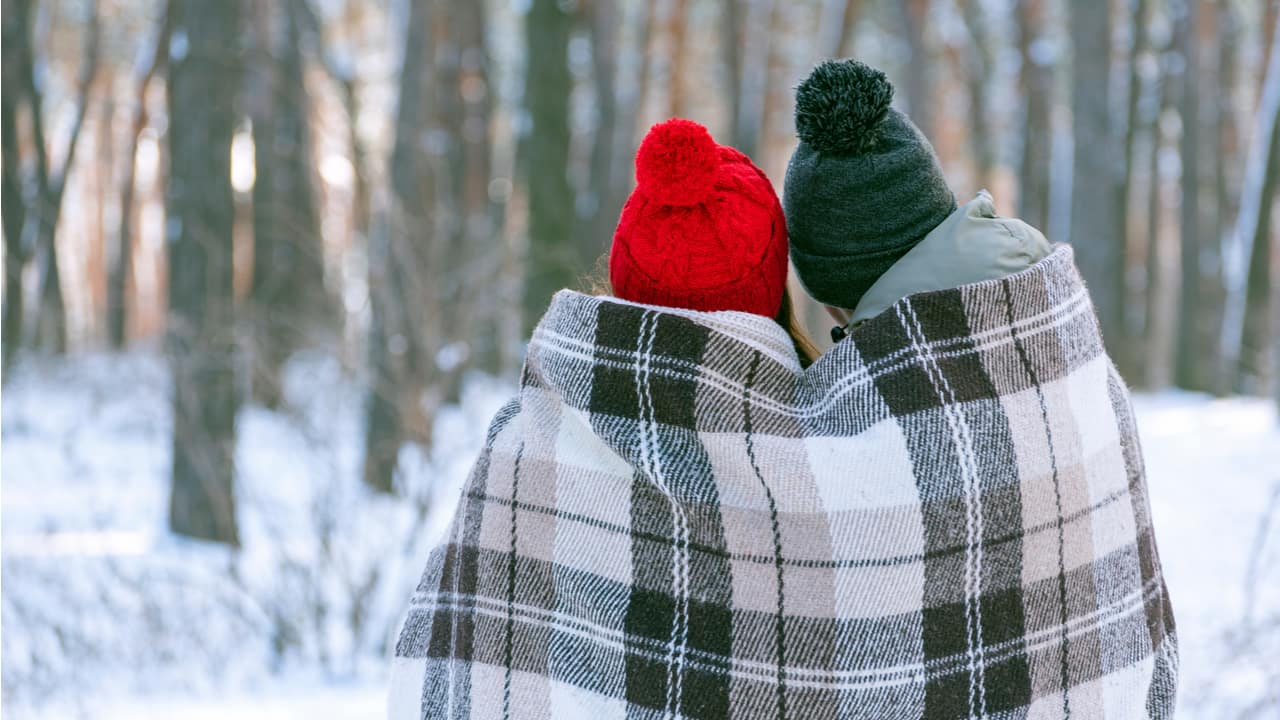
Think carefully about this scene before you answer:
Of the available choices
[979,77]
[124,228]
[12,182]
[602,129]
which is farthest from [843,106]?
[124,228]

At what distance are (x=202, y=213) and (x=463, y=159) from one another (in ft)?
19.2

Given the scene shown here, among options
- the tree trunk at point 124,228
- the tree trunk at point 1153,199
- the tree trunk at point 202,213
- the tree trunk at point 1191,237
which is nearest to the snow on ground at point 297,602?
the tree trunk at point 202,213

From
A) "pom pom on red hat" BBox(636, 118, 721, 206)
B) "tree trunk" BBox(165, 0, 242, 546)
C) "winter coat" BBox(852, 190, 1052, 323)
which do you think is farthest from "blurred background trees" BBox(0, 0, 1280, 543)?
"winter coat" BBox(852, 190, 1052, 323)

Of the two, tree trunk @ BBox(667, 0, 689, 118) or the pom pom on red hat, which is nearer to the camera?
the pom pom on red hat

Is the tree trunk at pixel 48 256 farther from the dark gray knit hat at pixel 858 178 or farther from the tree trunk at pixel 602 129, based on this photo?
the dark gray knit hat at pixel 858 178

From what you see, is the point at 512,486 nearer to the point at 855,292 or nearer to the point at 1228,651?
the point at 855,292

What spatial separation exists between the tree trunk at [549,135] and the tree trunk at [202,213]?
3009mm

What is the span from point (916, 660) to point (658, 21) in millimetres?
18656

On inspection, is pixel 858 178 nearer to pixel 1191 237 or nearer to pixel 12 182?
pixel 12 182

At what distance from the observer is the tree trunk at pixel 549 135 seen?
8320 millimetres

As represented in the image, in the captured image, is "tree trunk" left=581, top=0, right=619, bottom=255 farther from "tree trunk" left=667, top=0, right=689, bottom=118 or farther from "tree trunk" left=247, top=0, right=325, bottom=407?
"tree trunk" left=667, top=0, right=689, bottom=118

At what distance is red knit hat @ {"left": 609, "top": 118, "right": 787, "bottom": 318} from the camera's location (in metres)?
1.44

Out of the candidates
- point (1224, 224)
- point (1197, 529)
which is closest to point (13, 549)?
point (1197, 529)

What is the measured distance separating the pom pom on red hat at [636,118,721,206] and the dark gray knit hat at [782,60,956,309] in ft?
0.52
